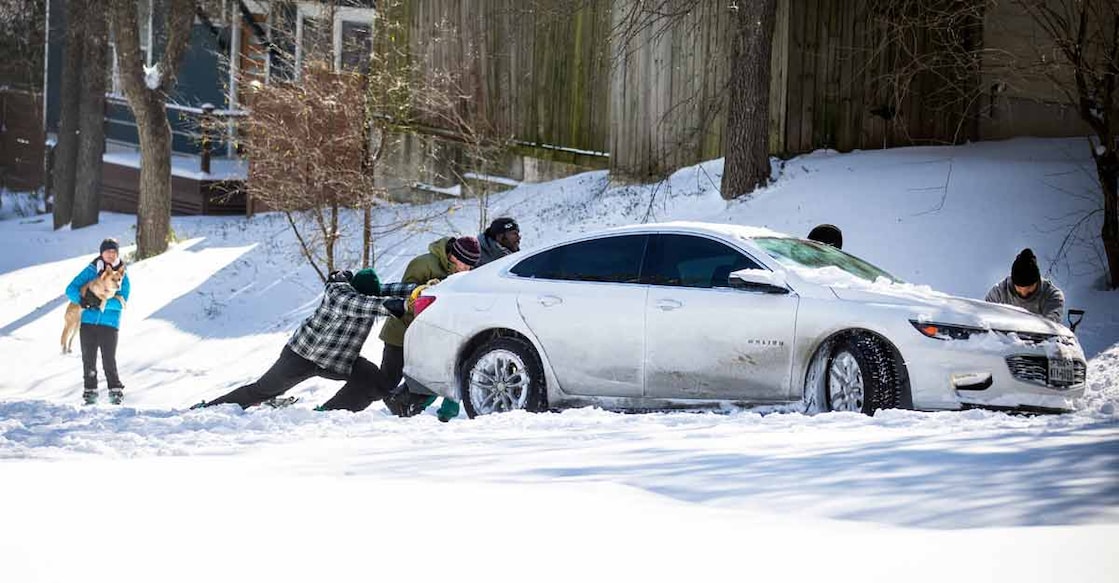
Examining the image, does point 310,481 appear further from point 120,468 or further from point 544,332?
point 544,332

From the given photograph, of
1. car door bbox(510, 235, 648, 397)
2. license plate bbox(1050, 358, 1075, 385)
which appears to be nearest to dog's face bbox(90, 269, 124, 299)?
car door bbox(510, 235, 648, 397)

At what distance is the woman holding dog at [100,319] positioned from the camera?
14.2 metres

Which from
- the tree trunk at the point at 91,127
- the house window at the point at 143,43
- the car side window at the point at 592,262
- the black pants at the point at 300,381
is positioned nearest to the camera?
the car side window at the point at 592,262

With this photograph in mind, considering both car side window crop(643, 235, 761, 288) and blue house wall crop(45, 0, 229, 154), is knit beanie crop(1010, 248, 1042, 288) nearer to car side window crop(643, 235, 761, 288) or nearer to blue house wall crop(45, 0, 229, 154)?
car side window crop(643, 235, 761, 288)

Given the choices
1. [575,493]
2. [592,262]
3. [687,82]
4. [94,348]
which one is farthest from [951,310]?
[687,82]

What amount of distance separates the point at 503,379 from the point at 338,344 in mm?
1412

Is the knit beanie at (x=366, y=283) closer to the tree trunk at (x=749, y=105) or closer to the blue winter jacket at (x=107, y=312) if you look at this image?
the blue winter jacket at (x=107, y=312)

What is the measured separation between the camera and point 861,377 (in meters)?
9.09

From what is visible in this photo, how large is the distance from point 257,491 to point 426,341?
4.12 metres

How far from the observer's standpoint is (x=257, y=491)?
21.1 ft

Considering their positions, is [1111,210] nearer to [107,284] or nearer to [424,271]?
[424,271]

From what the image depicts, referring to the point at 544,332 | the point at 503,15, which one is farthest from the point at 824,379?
the point at 503,15

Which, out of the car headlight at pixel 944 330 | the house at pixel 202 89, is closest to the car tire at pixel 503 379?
the car headlight at pixel 944 330

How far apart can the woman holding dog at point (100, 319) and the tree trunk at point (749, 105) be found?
672 cm
